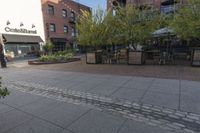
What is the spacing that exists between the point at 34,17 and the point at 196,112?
24688 millimetres

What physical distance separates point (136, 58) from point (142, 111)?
23.3ft

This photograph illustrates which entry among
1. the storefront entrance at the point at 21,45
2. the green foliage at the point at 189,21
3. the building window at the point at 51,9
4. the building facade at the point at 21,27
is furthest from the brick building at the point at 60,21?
the green foliage at the point at 189,21

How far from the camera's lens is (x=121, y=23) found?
10.5 meters

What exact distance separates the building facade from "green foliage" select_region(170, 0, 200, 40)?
18931 millimetres

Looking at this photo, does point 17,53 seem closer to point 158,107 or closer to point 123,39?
point 123,39

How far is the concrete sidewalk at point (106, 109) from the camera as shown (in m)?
2.84

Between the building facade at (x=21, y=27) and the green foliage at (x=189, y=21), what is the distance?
62.1 ft

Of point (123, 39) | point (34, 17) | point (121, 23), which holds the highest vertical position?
point (34, 17)

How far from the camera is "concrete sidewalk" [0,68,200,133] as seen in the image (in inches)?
112

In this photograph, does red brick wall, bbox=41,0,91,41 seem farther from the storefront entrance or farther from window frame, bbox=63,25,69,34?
the storefront entrance

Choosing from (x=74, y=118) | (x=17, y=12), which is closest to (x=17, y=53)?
(x=17, y=12)

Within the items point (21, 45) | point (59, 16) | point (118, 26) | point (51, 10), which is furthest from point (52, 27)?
point (118, 26)

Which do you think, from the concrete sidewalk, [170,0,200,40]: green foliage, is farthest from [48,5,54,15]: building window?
the concrete sidewalk

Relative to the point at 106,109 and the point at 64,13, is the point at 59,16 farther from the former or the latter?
the point at 106,109
